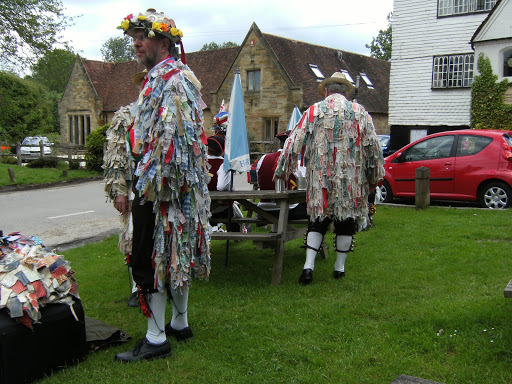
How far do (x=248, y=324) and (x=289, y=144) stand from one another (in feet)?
6.24

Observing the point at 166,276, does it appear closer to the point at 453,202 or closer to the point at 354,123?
the point at 354,123

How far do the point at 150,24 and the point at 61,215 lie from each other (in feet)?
30.1

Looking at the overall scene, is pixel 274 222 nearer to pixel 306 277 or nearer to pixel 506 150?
pixel 306 277

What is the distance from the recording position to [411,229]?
7836 millimetres

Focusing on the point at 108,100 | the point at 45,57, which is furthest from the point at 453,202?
the point at 108,100

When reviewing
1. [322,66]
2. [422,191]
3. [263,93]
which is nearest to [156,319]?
[422,191]

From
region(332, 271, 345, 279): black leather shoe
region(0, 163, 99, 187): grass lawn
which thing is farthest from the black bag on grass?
region(0, 163, 99, 187): grass lawn

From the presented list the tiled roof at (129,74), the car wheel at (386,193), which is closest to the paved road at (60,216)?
the car wheel at (386,193)

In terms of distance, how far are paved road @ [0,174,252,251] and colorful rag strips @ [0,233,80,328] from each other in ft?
9.10

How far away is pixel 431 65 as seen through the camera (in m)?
23.3

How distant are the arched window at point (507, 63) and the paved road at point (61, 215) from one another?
15490 millimetres

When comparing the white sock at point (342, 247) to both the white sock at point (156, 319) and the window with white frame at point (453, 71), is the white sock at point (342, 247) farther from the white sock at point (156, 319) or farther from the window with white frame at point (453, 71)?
the window with white frame at point (453, 71)

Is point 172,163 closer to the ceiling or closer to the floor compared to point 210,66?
closer to the floor

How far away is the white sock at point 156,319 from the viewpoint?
3.47m
